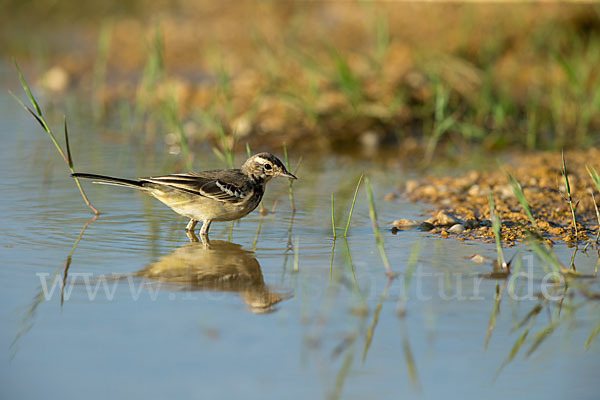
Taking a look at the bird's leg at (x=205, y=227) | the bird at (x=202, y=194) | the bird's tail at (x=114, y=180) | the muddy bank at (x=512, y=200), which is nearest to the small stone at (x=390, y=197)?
the muddy bank at (x=512, y=200)

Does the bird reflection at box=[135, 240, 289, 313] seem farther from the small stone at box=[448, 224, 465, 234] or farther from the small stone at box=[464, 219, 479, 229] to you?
the small stone at box=[464, 219, 479, 229]

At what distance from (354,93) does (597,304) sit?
6.01 meters

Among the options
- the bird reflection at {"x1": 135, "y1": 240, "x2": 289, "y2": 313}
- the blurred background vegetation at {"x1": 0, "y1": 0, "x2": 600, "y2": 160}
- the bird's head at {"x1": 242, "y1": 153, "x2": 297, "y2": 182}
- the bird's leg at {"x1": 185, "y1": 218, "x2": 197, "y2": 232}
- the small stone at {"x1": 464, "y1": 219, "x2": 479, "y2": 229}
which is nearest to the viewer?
the bird reflection at {"x1": 135, "y1": 240, "x2": 289, "y2": 313}

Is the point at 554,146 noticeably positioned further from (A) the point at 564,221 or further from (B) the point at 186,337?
(B) the point at 186,337

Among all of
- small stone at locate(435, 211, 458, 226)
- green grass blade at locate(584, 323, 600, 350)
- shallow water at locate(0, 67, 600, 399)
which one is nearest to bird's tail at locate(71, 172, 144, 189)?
shallow water at locate(0, 67, 600, 399)

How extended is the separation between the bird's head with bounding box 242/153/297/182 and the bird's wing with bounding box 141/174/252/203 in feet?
1.37

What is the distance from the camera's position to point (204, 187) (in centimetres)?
704

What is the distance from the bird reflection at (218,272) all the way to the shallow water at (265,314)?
0.6 inches

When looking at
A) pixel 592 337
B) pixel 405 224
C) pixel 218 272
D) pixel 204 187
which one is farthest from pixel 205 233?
pixel 592 337

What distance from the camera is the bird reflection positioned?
5.19 meters

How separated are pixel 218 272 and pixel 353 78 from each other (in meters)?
5.34

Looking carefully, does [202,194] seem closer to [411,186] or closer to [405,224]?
[405,224]

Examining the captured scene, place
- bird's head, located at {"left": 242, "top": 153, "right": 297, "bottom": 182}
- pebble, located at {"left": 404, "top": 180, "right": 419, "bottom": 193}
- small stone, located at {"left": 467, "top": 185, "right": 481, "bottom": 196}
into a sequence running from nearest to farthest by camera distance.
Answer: bird's head, located at {"left": 242, "top": 153, "right": 297, "bottom": 182}
small stone, located at {"left": 467, "top": 185, "right": 481, "bottom": 196}
pebble, located at {"left": 404, "top": 180, "right": 419, "bottom": 193}

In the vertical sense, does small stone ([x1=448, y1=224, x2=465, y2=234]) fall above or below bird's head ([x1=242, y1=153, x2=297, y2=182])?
below
